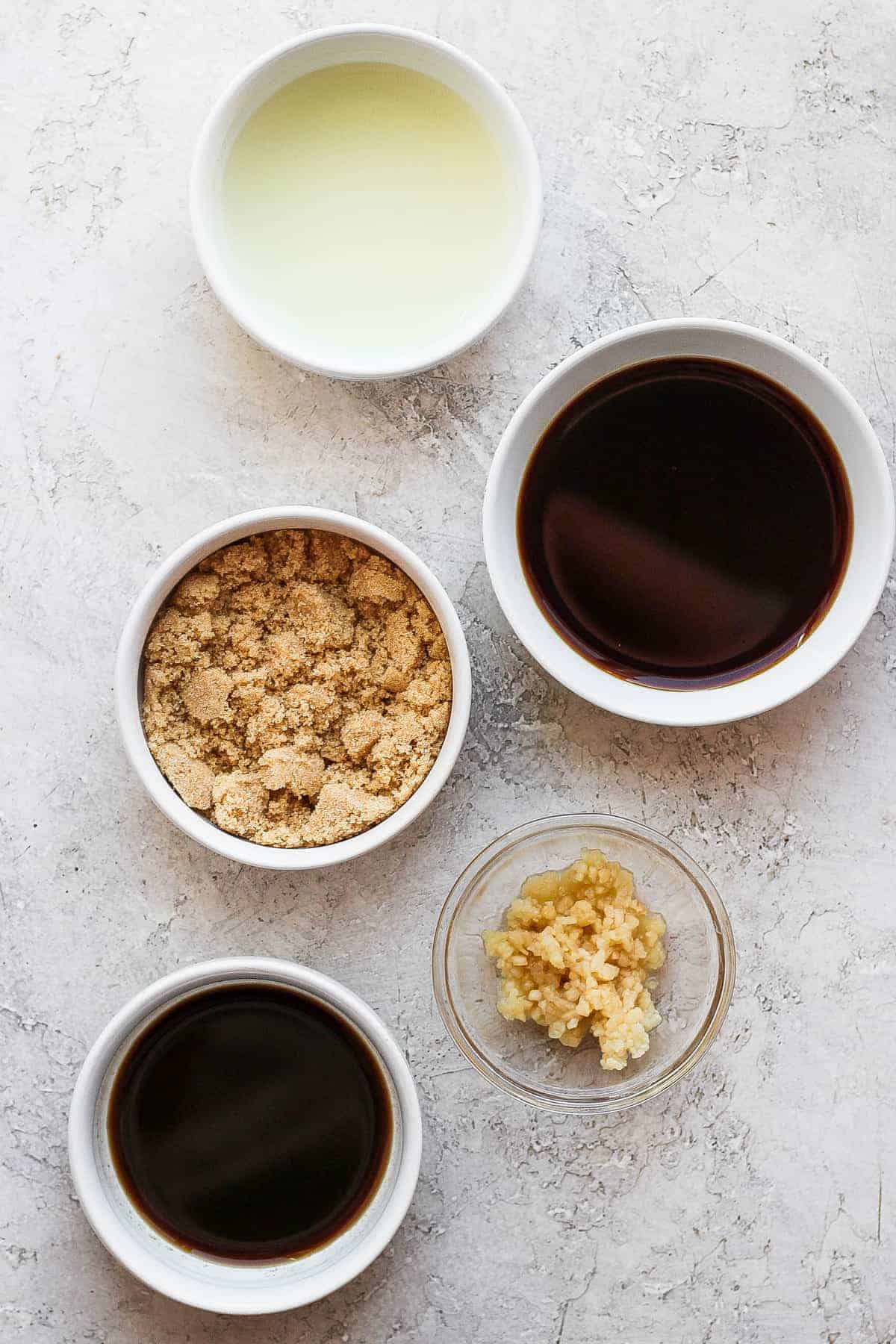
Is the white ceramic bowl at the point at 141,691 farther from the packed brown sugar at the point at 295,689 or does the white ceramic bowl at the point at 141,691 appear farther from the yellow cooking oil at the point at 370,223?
the yellow cooking oil at the point at 370,223

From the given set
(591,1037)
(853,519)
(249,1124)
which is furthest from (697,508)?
(249,1124)

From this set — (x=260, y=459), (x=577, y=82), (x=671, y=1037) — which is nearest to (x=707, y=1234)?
(x=671, y=1037)

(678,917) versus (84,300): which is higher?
(84,300)

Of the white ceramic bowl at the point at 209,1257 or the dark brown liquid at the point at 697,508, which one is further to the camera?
the dark brown liquid at the point at 697,508

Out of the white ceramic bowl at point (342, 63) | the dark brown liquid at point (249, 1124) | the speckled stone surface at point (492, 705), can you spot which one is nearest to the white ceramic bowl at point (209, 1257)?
the dark brown liquid at point (249, 1124)

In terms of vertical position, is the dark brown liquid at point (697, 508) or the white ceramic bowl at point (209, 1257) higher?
the dark brown liquid at point (697, 508)

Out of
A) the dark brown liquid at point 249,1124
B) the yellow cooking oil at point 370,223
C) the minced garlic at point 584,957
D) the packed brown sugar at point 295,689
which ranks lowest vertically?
the dark brown liquid at point 249,1124

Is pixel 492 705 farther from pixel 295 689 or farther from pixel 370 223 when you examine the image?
pixel 370 223

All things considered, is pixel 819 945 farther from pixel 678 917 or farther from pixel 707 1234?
pixel 707 1234
